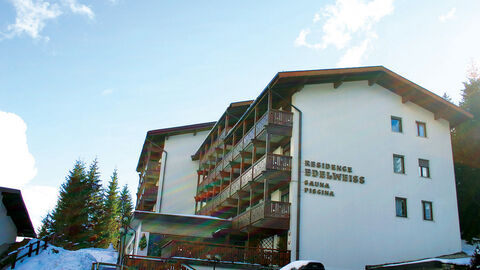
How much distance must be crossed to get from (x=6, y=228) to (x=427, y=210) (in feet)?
78.1

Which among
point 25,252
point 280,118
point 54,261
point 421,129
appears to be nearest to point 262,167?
Answer: point 280,118

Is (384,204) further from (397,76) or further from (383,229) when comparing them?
(397,76)

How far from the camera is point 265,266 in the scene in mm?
25000

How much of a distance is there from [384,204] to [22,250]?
21.1 meters

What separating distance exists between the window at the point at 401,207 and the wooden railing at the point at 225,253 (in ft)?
25.4

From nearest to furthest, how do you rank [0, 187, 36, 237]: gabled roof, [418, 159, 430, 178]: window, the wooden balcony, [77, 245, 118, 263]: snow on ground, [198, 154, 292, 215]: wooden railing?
1. [0, 187, 36, 237]: gabled roof
2. [198, 154, 292, 215]: wooden railing
3. [418, 159, 430, 178]: window
4. [77, 245, 118, 263]: snow on ground
5. the wooden balcony

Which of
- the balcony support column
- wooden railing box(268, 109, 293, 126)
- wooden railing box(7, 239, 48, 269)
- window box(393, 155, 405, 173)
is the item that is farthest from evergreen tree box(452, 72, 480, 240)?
wooden railing box(7, 239, 48, 269)

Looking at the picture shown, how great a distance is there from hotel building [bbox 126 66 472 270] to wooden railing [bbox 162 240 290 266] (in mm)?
53

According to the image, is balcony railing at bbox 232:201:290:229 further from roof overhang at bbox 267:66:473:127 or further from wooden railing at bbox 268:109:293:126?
roof overhang at bbox 267:66:473:127

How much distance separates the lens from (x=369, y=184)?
93.2 feet

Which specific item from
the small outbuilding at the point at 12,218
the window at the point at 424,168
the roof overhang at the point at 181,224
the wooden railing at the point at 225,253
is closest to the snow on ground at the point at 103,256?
the roof overhang at the point at 181,224

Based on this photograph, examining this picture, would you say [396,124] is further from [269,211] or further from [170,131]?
[170,131]

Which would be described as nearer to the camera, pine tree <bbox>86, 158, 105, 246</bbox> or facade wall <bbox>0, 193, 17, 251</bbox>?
facade wall <bbox>0, 193, 17, 251</bbox>

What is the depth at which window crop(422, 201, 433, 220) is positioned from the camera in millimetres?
29077
